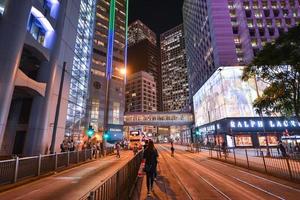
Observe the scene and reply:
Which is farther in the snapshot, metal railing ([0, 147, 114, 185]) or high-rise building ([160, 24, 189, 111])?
high-rise building ([160, 24, 189, 111])

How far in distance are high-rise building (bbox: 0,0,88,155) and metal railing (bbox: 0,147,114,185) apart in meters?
5.14

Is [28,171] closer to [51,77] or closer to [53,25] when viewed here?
[51,77]

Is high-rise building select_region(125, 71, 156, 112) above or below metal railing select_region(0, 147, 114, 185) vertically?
above

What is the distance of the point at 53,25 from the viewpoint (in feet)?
73.3

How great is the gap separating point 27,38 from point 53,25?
537cm

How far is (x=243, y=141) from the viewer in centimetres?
4003

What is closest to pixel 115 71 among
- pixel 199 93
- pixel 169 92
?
pixel 199 93

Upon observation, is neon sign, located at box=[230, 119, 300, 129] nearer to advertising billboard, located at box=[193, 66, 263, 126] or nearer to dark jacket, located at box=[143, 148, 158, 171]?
advertising billboard, located at box=[193, 66, 263, 126]

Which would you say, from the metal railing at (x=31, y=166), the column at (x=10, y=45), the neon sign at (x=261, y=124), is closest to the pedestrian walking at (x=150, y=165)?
the metal railing at (x=31, y=166)

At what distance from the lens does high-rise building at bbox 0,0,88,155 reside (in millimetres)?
15297

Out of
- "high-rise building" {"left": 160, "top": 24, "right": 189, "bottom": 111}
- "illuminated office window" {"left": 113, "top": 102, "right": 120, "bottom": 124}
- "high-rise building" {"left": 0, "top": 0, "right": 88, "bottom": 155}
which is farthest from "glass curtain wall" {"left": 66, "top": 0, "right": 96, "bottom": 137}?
"high-rise building" {"left": 160, "top": 24, "right": 189, "bottom": 111}

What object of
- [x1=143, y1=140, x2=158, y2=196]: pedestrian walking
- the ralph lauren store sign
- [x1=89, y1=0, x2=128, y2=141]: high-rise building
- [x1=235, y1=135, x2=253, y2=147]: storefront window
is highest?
[x1=89, y1=0, x2=128, y2=141]: high-rise building

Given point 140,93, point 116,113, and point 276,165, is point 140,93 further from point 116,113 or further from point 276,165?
point 276,165

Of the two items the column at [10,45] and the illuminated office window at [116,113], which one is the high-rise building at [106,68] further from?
the column at [10,45]
